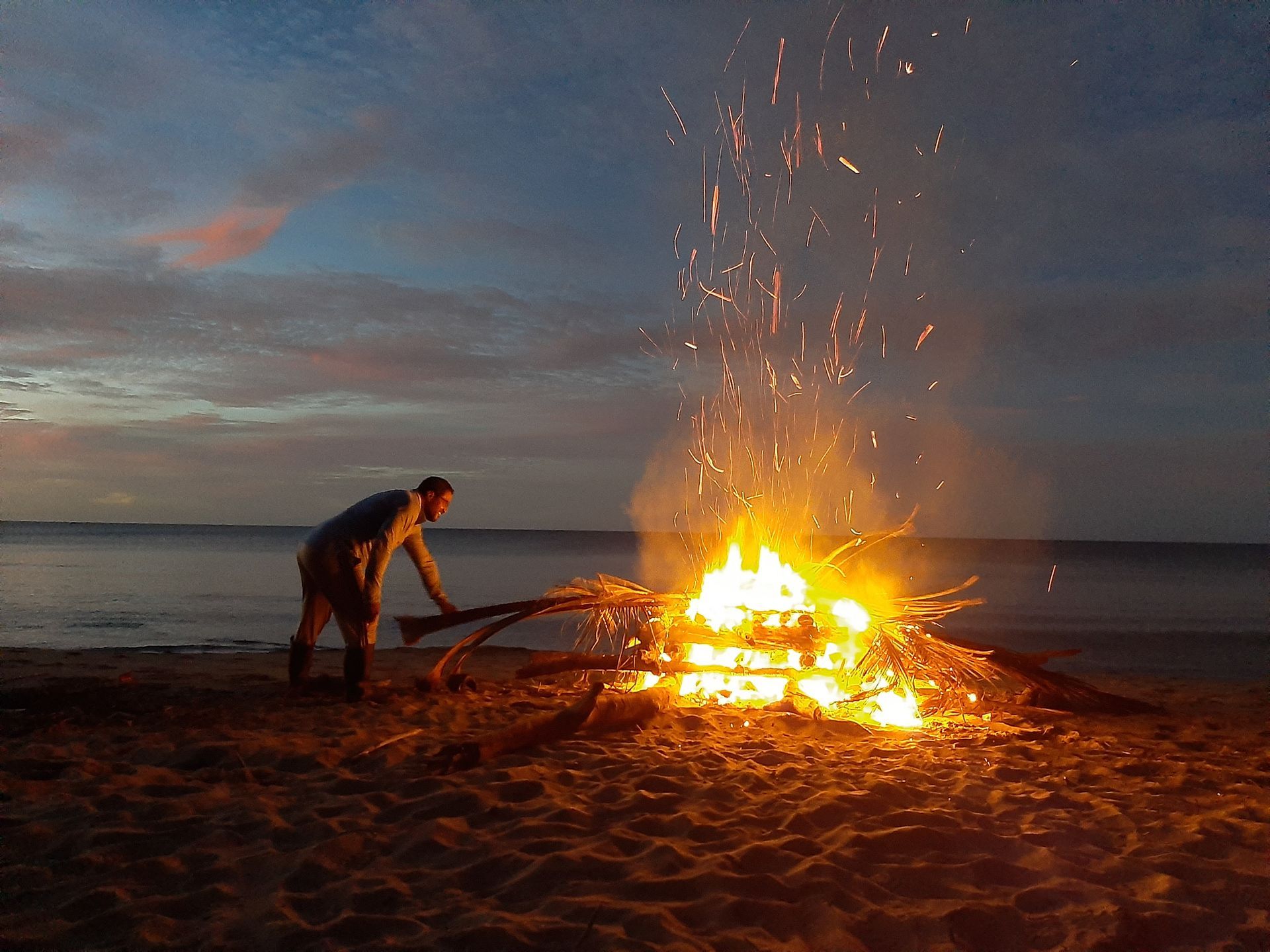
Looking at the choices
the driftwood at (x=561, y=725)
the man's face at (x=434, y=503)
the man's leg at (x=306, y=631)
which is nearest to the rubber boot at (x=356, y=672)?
the man's leg at (x=306, y=631)

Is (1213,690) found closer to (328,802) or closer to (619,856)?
(619,856)

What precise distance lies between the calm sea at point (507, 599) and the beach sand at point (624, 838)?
7248 millimetres

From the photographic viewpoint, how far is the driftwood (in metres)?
4.07

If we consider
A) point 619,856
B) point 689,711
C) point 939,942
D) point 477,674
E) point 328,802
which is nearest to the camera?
point 939,942

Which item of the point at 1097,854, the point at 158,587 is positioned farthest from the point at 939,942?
the point at 158,587

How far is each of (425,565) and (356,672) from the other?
928mm

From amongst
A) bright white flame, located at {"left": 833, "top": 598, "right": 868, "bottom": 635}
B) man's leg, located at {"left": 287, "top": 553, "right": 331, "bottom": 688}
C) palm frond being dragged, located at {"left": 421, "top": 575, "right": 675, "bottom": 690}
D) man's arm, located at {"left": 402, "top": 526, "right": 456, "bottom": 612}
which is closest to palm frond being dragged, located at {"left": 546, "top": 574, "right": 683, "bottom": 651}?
palm frond being dragged, located at {"left": 421, "top": 575, "right": 675, "bottom": 690}

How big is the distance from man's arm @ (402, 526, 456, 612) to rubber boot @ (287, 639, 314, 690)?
1.03m

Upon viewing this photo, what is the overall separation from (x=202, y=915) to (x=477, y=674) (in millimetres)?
5705

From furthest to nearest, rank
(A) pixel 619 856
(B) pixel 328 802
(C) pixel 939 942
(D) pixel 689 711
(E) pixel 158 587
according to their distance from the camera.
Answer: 1. (E) pixel 158 587
2. (D) pixel 689 711
3. (B) pixel 328 802
4. (A) pixel 619 856
5. (C) pixel 939 942

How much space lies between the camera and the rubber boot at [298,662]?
6.32 meters

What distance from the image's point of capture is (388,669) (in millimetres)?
8562

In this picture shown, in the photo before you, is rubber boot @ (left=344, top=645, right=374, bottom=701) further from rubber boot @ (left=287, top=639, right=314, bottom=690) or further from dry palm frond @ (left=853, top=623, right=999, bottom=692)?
dry palm frond @ (left=853, top=623, right=999, bottom=692)

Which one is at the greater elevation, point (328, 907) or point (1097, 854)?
point (1097, 854)
